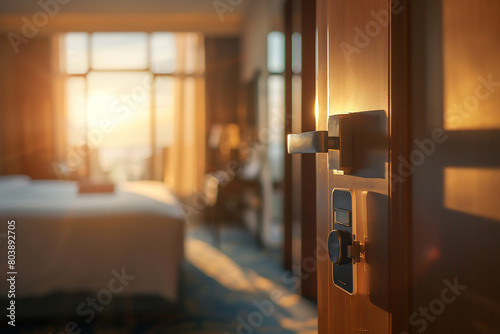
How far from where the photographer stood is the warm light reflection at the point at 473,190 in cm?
41

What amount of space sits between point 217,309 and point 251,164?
2.42 metres

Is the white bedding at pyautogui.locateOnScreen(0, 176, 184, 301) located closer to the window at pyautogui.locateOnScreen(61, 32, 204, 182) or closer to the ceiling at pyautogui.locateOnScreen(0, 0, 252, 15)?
the ceiling at pyautogui.locateOnScreen(0, 0, 252, 15)

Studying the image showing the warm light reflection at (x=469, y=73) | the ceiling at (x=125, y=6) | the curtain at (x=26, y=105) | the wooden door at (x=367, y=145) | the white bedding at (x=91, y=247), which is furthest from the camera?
the curtain at (x=26, y=105)

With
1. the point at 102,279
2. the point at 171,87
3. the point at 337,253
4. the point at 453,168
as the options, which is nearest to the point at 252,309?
the point at 102,279

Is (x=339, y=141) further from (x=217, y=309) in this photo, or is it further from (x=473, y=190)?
(x=217, y=309)

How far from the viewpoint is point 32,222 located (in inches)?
95.4

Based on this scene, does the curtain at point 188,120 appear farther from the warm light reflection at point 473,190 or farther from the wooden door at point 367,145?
the warm light reflection at point 473,190

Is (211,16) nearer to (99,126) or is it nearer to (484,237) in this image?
(99,126)

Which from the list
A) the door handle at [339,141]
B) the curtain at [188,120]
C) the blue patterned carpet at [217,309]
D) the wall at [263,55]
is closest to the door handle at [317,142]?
the door handle at [339,141]

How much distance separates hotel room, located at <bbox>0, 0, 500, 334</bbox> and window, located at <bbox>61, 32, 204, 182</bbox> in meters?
0.02

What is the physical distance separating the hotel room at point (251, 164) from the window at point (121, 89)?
0.9 inches

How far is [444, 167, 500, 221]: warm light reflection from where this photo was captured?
0.41 m

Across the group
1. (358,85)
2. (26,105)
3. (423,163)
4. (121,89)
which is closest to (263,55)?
(121,89)

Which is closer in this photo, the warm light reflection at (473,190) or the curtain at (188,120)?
the warm light reflection at (473,190)
